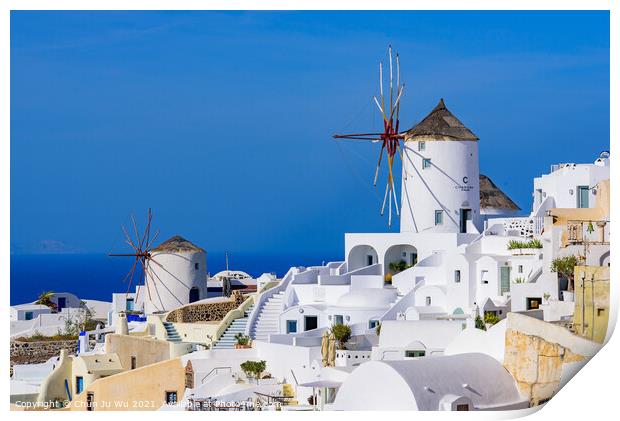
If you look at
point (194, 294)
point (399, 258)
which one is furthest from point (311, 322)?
point (194, 294)

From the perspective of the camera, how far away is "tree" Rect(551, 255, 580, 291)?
2519cm

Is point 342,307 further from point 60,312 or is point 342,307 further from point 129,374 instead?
point 60,312

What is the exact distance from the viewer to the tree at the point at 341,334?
26562 millimetres

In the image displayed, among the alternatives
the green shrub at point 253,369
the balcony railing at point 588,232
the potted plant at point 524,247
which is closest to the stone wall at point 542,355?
the balcony railing at point 588,232

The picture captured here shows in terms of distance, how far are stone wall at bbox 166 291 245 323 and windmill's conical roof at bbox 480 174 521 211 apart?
19.5 feet

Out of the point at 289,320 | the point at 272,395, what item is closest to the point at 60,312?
the point at 289,320

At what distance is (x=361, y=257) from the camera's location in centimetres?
3145

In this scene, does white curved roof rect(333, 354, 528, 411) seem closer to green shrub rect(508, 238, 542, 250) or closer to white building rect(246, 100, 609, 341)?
white building rect(246, 100, 609, 341)

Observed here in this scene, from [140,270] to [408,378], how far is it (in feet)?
47.7

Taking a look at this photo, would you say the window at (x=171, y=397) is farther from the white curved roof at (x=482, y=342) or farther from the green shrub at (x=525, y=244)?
the green shrub at (x=525, y=244)

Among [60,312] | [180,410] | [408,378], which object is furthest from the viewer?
[60,312]

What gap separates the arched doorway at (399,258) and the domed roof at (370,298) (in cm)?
148

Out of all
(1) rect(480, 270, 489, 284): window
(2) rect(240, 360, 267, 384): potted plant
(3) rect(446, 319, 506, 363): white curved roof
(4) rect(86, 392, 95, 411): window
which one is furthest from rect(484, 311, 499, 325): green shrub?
(4) rect(86, 392, 95, 411): window

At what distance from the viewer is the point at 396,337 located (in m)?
26.2
